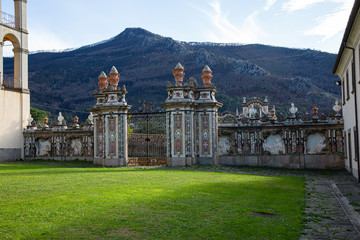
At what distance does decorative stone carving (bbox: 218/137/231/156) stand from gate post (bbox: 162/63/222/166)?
130 cm

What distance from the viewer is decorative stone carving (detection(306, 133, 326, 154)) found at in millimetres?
24016

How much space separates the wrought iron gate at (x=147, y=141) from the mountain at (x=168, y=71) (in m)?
38.3

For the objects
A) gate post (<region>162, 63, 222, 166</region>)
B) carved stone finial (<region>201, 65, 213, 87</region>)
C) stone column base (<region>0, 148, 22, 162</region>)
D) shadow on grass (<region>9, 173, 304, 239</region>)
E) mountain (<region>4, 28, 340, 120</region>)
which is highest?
mountain (<region>4, 28, 340, 120</region>)

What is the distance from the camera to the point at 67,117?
72.8 meters

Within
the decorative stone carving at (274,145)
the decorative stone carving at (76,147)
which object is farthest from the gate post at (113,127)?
the decorative stone carving at (274,145)

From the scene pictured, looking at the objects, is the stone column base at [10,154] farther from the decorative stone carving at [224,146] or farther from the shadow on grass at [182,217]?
the shadow on grass at [182,217]

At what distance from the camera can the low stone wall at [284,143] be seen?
78.0 feet

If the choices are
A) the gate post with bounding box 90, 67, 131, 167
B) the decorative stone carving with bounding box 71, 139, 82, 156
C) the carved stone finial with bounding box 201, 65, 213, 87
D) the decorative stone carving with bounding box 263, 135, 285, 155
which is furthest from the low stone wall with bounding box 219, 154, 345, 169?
the decorative stone carving with bounding box 71, 139, 82, 156

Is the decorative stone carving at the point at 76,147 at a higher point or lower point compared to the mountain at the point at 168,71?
lower

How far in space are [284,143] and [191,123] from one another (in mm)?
5819

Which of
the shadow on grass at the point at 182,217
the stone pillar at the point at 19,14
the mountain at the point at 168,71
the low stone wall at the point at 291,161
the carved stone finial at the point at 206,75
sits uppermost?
the mountain at the point at 168,71

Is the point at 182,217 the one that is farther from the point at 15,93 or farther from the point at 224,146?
the point at 15,93

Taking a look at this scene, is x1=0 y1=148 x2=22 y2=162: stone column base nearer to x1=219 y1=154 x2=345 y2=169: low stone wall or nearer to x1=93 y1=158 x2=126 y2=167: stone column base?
x1=93 y1=158 x2=126 y2=167: stone column base

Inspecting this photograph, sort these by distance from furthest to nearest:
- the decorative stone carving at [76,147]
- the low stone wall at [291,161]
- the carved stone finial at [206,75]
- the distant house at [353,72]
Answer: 1. the decorative stone carving at [76,147]
2. the carved stone finial at [206,75]
3. the low stone wall at [291,161]
4. the distant house at [353,72]
